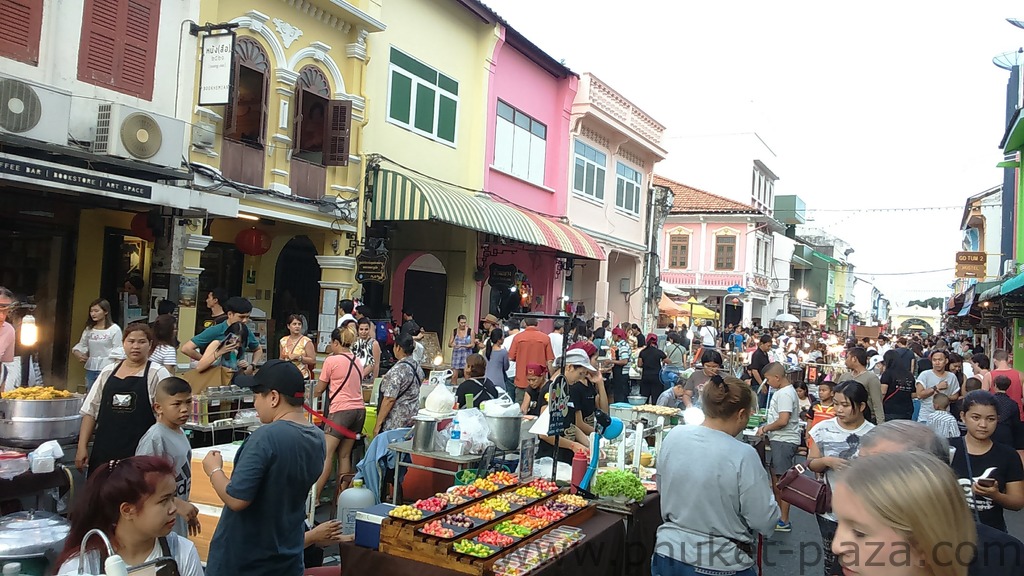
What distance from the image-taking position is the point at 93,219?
34.8ft

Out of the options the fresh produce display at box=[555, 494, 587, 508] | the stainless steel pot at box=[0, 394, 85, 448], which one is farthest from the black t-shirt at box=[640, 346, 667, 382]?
the stainless steel pot at box=[0, 394, 85, 448]

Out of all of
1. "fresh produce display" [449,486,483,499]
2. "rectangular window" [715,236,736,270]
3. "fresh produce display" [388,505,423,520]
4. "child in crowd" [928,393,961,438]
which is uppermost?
"rectangular window" [715,236,736,270]

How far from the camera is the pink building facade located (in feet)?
122

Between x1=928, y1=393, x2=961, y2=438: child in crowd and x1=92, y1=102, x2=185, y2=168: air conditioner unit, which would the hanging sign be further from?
x1=928, y1=393, x2=961, y2=438: child in crowd

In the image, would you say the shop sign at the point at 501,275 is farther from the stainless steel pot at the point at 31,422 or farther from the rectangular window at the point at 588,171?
the stainless steel pot at the point at 31,422

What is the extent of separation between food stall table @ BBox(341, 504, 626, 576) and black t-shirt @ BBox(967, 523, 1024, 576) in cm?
227

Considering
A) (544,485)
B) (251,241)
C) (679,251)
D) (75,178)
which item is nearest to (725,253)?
(679,251)

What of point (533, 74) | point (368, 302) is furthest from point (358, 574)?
point (533, 74)

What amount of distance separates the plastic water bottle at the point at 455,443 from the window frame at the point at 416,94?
9487 mm

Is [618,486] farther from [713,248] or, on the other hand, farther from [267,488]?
[713,248]

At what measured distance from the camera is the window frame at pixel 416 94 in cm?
1390

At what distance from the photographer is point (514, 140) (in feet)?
58.7

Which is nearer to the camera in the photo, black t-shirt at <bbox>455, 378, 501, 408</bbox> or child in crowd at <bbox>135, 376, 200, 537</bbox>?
child in crowd at <bbox>135, 376, 200, 537</bbox>

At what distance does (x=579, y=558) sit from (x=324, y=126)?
381 inches
